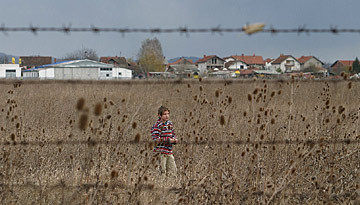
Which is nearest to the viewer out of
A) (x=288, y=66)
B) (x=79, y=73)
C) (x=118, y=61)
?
(x=118, y=61)

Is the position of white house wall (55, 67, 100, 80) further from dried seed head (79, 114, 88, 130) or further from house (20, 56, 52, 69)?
dried seed head (79, 114, 88, 130)

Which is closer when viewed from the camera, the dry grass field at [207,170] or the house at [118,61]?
the dry grass field at [207,170]

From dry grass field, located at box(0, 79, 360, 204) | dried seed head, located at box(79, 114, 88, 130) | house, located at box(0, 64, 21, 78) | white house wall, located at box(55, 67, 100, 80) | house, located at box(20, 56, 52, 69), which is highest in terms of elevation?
house, located at box(20, 56, 52, 69)

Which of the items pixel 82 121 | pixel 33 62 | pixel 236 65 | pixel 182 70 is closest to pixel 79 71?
pixel 33 62

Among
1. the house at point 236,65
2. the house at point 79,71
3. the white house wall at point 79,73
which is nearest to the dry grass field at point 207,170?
the house at point 236,65

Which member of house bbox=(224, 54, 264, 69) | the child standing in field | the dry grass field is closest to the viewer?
the dry grass field

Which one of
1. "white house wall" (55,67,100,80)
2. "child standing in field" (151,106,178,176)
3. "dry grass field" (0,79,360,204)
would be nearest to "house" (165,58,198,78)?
"dry grass field" (0,79,360,204)

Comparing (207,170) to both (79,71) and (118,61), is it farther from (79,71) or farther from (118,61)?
(79,71)

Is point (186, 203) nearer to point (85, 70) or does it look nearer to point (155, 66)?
point (85, 70)

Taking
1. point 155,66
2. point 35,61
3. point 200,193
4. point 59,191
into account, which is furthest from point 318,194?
point 35,61

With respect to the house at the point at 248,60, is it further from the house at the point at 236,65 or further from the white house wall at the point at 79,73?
the white house wall at the point at 79,73

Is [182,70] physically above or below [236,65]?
above

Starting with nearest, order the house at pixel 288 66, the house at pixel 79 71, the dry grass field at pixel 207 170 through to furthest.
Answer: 1. the dry grass field at pixel 207 170
2. the house at pixel 288 66
3. the house at pixel 79 71

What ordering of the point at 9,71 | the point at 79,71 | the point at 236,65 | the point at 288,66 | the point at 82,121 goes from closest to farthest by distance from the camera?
the point at 82,121 → the point at 236,65 → the point at 288,66 → the point at 79,71 → the point at 9,71
